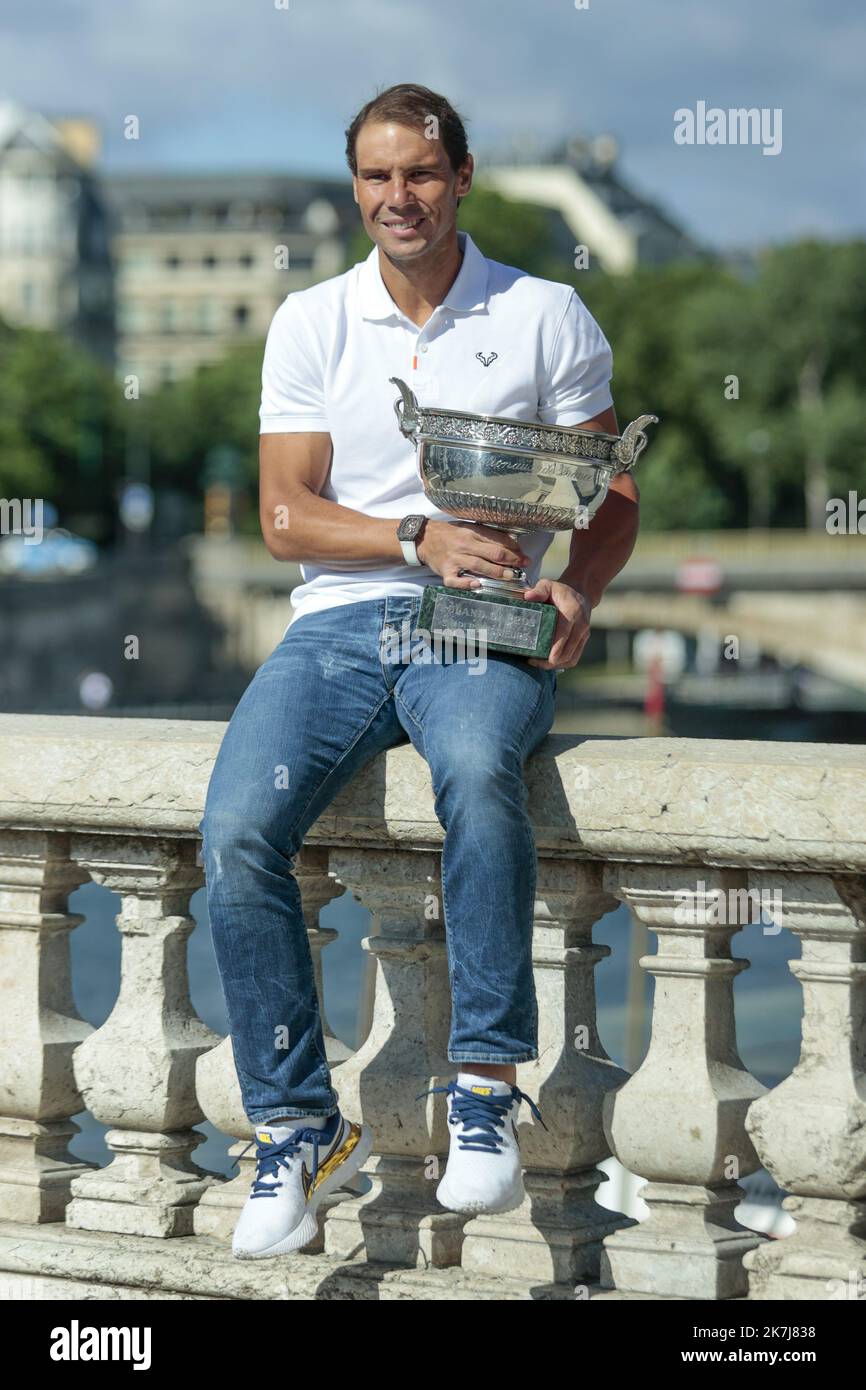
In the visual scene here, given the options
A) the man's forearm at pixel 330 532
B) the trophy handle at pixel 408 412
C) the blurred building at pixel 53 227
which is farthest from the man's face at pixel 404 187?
the blurred building at pixel 53 227

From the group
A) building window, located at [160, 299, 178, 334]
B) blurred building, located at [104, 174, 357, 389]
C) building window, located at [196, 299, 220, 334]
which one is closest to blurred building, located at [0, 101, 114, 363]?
blurred building, located at [104, 174, 357, 389]

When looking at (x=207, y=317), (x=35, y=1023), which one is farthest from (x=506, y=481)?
(x=207, y=317)

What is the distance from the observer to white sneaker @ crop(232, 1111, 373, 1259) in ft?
10.3

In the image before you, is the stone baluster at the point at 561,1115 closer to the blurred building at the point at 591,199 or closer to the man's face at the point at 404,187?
the man's face at the point at 404,187

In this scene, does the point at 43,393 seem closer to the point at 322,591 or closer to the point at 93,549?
the point at 93,549

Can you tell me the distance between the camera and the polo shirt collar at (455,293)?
3.50 metres

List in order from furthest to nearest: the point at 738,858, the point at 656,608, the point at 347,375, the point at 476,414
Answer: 1. the point at 656,608
2. the point at 347,375
3. the point at 476,414
4. the point at 738,858

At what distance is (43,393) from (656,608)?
72.5 feet

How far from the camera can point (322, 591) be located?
3.52 meters

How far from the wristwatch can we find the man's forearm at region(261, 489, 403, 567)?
16mm

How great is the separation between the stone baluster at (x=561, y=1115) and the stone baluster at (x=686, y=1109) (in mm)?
63

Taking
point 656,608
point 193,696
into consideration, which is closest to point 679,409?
point 656,608

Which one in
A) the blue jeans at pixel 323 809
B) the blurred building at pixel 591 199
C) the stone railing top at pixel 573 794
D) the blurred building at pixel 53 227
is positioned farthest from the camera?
the blurred building at pixel 591 199
